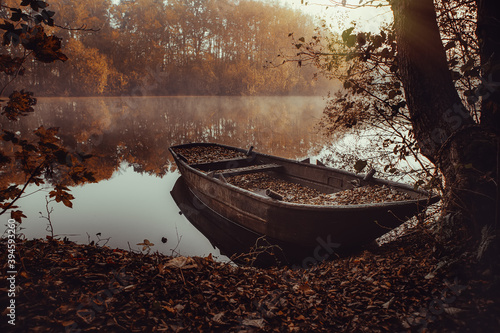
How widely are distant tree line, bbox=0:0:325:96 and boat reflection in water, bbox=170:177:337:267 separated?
35748 mm

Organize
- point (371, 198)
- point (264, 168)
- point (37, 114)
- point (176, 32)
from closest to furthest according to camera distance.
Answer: point (371, 198) < point (264, 168) < point (37, 114) < point (176, 32)

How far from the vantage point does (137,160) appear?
14.6 meters

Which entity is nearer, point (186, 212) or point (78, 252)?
point (78, 252)

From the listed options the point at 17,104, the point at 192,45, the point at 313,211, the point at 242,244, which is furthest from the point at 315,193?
the point at 192,45

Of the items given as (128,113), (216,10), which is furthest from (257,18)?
(128,113)

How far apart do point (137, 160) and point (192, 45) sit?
3720 cm

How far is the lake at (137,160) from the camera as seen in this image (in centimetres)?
750

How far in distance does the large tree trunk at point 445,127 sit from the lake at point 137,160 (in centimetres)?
350

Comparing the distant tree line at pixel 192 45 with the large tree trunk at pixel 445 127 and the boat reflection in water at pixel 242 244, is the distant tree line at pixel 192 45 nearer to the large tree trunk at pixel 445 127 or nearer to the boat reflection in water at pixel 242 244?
the boat reflection in water at pixel 242 244

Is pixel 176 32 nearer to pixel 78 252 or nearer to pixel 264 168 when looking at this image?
pixel 264 168

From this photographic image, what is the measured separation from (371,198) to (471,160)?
8.64ft

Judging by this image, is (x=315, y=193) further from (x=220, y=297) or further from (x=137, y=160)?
(x=137, y=160)

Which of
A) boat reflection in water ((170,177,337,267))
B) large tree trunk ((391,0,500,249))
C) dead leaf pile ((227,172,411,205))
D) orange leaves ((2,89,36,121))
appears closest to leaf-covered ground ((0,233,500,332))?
large tree trunk ((391,0,500,249))

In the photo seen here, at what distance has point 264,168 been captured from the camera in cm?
864
